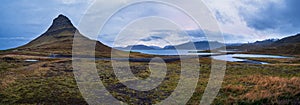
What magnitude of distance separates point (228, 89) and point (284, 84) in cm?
700

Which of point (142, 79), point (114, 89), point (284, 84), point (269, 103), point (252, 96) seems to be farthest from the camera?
point (142, 79)

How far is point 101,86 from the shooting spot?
118ft

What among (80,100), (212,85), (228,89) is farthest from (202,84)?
(80,100)

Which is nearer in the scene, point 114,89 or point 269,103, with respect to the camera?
point 269,103

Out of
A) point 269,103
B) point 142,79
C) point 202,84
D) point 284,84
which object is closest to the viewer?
point 269,103

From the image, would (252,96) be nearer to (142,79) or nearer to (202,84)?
(202,84)

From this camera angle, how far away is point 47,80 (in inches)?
1515

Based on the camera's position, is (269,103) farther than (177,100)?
No

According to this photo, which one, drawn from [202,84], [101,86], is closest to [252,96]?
[202,84]

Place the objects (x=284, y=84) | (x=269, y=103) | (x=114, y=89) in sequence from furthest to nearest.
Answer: (x=114, y=89)
(x=284, y=84)
(x=269, y=103)

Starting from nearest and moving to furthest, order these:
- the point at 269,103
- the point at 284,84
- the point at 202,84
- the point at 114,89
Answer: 1. the point at 269,103
2. the point at 284,84
3. the point at 114,89
4. the point at 202,84

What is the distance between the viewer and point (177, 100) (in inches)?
1125

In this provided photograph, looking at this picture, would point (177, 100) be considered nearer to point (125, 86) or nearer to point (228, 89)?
point (228, 89)

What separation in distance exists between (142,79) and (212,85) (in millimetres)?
12146
